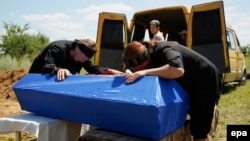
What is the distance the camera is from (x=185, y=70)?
292cm

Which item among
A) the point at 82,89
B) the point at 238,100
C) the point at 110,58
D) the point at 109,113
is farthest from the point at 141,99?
Answer: the point at 238,100

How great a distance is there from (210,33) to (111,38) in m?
2.32

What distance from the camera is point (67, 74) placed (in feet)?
10.7

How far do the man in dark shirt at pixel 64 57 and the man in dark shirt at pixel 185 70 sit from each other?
769 millimetres

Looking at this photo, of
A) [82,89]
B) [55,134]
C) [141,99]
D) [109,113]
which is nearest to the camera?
[141,99]

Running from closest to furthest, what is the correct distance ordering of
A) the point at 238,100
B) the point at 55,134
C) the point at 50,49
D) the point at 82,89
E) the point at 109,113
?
the point at 109,113, the point at 82,89, the point at 55,134, the point at 50,49, the point at 238,100

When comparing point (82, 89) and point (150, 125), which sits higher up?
point (82, 89)

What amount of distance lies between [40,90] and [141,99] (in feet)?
4.38

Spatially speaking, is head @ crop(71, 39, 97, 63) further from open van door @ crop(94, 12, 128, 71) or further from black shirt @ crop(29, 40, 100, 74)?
open van door @ crop(94, 12, 128, 71)

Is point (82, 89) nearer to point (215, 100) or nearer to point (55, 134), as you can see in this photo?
point (55, 134)

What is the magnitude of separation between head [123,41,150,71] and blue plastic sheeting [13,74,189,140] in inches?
6.8

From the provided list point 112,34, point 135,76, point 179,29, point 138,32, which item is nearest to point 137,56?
point 135,76

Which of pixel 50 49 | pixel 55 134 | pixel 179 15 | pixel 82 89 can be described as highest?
pixel 179 15

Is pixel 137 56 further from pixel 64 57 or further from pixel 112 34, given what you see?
pixel 112 34
